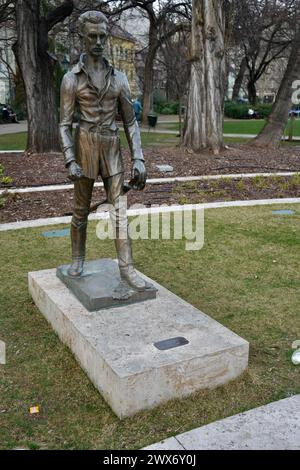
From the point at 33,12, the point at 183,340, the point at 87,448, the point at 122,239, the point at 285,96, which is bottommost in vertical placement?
the point at 87,448

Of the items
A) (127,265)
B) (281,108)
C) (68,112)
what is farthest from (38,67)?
(127,265)

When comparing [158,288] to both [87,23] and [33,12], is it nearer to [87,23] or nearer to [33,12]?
[87,23]

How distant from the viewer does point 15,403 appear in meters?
3.50

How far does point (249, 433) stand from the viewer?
3062mm

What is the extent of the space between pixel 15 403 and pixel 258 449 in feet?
5.38

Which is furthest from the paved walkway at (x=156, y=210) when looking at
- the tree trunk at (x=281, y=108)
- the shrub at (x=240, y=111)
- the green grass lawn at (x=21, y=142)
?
the shrub at (x=240, y=111)

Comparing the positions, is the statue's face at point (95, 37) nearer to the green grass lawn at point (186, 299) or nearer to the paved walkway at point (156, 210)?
the green grass lawn at point (186, 299)

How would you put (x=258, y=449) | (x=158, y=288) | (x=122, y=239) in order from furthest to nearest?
(x=158, y=288) → (x=122, y=239) → (x=258, y=449)

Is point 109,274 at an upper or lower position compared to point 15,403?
upper

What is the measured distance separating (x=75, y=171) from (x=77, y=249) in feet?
3.14

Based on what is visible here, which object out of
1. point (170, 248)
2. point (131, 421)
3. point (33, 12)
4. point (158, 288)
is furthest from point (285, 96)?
point (131, 421)

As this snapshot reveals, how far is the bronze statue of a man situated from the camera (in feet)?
13.0

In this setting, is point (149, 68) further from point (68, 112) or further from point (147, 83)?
point (68, 112)

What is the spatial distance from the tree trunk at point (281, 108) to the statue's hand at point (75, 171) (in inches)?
566
